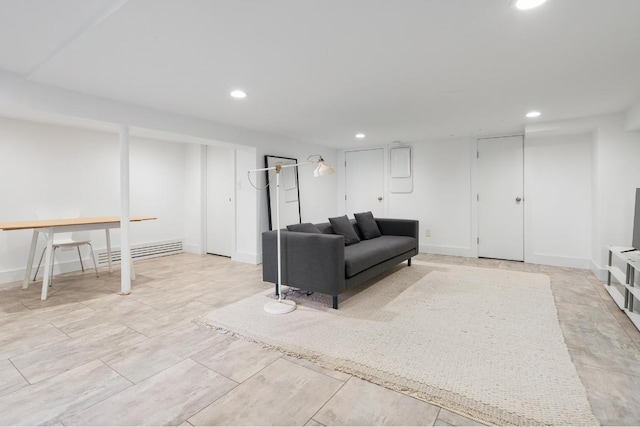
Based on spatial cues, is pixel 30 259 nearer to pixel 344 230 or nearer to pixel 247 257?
pixel 247 257

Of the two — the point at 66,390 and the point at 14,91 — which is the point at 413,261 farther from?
the point at 14,91

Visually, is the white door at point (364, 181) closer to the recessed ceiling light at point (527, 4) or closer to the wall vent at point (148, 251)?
the wall vent at point (148, 251)

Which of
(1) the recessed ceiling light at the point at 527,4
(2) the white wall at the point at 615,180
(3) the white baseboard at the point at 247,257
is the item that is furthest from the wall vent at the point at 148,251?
(2) the white wall at the point at 615,180

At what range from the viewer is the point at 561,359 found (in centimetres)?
207

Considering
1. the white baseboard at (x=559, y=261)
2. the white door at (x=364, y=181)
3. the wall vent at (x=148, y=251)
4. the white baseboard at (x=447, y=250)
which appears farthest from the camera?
the white door at (x=364, y=181)

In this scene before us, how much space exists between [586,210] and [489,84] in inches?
123

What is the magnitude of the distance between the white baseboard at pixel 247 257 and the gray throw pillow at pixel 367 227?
170cm

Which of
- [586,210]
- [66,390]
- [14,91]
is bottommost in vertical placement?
[66,390]

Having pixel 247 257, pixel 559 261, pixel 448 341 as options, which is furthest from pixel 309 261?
pixel 559 261

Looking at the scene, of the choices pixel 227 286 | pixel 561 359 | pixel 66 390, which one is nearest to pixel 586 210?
pixel 561 359

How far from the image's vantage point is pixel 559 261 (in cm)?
480

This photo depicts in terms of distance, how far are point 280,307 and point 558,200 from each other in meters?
4.51

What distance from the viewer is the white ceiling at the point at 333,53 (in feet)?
5.74

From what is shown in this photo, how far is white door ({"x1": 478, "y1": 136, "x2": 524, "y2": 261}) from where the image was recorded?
5129mm
